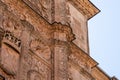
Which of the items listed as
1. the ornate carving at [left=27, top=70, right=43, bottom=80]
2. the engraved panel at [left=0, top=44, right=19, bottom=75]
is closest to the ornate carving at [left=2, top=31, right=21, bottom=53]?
the engraved panel at [left=0, top=44, right=19, bottom=75]

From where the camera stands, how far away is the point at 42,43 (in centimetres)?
1391

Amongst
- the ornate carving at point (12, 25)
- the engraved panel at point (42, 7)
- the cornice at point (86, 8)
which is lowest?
the ornate carving at point (12, 25)

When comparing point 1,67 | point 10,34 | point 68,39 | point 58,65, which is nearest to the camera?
point 1,67

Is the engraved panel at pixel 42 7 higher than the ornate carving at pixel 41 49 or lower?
higher

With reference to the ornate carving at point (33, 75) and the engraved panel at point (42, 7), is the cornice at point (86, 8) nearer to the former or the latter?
the engraved panel at point (42, 7)

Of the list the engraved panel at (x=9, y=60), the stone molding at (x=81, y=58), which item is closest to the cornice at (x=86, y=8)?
the stone molding at (x=81, y=58)

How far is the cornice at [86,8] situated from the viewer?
17441 millimetres

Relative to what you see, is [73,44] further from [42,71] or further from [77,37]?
[42,71]

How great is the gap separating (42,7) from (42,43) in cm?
178

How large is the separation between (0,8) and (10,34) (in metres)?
0.82

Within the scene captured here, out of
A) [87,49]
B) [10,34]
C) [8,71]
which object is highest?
[87,49]

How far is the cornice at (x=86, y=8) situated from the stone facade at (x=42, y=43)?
0.44m

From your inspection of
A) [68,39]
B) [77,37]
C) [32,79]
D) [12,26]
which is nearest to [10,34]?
[12,26]

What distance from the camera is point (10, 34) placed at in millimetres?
12492
